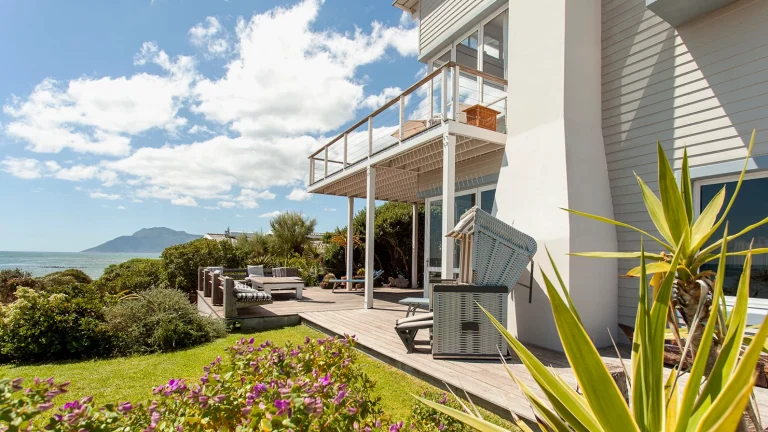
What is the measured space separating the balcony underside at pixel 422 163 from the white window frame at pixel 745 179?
8.66 ft

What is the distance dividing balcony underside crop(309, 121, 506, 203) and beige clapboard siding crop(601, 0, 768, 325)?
1.78 metres

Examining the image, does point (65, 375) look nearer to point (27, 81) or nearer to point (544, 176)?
point (544, 176)

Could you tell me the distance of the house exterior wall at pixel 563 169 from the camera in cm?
504

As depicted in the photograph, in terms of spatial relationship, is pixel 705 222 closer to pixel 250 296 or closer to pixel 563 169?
pixel 563 169

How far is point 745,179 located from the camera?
436 centimetres

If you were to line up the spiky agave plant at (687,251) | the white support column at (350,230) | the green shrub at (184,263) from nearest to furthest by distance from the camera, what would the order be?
the spiky agave plant at (687,251)
the green shrub at (184,263)
the white support column at (350,230)

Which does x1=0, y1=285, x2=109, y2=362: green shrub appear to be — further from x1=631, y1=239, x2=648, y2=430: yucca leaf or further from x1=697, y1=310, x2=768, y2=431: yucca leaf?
x1=697, y1=310, x2=768, y2=431: yucca leaf

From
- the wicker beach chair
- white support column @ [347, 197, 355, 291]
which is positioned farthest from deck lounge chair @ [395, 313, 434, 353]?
white support column @ [347, 197, 355, 291]

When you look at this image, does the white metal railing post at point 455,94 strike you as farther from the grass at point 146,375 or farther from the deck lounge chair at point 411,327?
the grass at point 146,375

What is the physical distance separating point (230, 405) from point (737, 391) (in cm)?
163

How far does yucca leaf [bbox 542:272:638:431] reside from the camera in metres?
1.00

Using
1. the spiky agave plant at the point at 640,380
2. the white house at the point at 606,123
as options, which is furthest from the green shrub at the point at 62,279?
the spiky agave plant at the point at 640,380

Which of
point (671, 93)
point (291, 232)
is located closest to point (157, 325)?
point (671, 93)

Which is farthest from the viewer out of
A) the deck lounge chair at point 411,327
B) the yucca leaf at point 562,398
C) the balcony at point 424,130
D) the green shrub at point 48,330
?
the balcony at point 424,130
